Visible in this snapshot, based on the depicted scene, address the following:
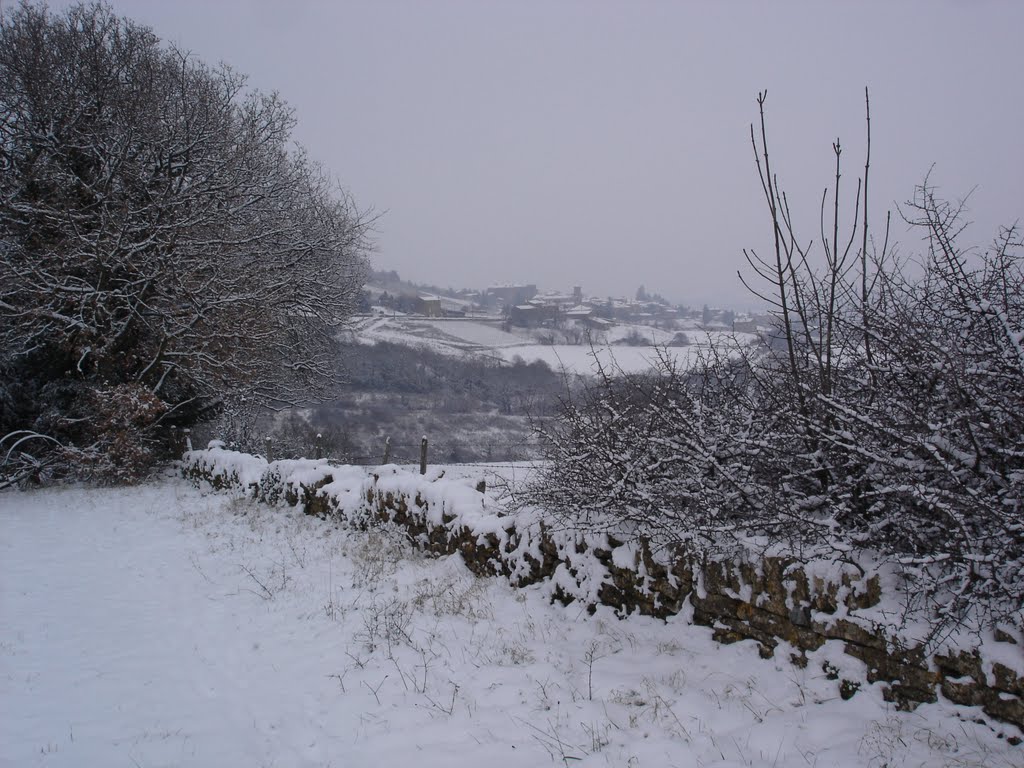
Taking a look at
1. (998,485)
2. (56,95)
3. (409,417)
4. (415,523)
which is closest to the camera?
(998,485)

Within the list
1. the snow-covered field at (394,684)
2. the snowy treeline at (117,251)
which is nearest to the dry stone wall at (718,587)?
the snow-covered field at (394,684)

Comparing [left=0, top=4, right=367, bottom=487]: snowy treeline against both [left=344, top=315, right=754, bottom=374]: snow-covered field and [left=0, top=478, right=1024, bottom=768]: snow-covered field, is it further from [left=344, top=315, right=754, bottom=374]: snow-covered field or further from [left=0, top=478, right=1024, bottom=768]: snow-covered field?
[left=344, top=315, right=754, bottom=374]: snow-covered field

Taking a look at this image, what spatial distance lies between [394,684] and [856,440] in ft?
10.9

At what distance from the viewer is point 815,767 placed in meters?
2.68

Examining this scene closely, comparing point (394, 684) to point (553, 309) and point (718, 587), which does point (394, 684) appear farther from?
point (553, 309)

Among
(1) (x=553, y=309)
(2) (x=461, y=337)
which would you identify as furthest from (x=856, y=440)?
(1) (x=553, y=309)

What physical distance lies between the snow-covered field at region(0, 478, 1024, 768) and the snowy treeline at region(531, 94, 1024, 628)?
73 centimetres

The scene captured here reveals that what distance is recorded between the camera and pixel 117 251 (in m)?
11.8

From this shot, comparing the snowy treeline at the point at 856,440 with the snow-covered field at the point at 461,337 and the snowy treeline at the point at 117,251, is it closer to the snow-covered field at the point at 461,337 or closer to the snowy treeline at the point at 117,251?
the snowy treeline at the point at 117,251

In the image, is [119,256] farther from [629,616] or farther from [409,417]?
→ [409,417]

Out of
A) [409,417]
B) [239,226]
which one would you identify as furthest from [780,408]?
[409,417]

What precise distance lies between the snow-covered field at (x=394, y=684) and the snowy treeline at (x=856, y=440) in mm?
725

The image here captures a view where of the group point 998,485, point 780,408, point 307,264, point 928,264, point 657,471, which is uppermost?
point 307,264

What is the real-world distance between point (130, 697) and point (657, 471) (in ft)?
13.0
